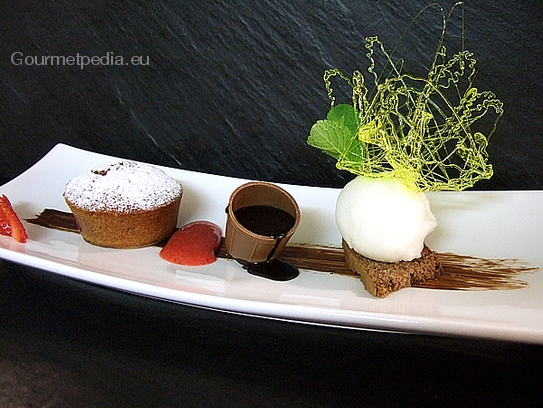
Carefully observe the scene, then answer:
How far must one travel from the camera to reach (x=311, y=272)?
1.72 m

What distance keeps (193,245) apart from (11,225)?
0.56m

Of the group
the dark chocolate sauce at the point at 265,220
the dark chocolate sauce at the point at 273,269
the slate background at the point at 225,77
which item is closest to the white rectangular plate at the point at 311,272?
the dark chocolate sauce at the point at 273,269

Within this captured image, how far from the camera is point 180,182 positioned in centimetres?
215

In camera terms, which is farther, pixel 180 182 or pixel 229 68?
pixel 229 68

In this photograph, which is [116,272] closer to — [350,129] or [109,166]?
[109,166]

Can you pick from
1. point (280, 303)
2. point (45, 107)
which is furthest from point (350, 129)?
point (45, 107)

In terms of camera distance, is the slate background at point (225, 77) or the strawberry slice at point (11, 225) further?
A: the slate background at point (225, 77)

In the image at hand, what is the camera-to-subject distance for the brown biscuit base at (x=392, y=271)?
5.06 ft

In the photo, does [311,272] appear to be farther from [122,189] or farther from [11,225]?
[11,225]

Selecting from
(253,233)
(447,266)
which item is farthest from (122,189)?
(447,266)

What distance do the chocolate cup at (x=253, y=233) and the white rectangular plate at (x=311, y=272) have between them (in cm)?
6

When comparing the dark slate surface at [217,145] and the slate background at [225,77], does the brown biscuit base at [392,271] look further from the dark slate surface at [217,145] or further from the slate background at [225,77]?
the slate background at [225,77]

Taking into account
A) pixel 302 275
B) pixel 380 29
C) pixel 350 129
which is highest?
pixel 380 29

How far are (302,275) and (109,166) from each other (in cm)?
76
